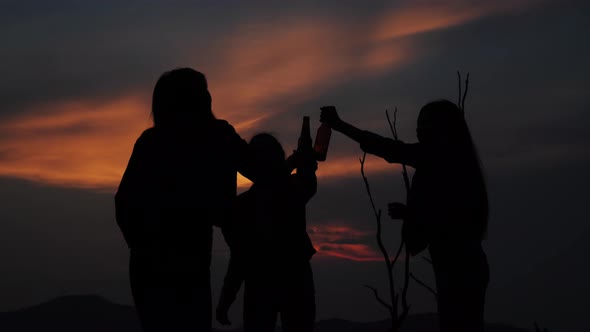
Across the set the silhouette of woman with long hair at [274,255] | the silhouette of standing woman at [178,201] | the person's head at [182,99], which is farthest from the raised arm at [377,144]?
the person's head at [182,99]

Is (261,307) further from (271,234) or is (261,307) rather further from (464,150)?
(464,150)

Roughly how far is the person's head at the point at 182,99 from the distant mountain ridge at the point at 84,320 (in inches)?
2454

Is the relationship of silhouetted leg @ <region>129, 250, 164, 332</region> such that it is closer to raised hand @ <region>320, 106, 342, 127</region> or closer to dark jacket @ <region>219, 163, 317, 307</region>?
dark jacket @ <region>219, 163, 317, 307</region>

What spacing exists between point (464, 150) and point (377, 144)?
0.58 metres

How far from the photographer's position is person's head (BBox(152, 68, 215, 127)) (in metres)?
3.91

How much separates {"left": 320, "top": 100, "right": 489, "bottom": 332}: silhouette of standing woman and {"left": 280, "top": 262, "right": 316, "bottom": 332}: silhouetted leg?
994 millimetres

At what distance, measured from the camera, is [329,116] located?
17.9ft

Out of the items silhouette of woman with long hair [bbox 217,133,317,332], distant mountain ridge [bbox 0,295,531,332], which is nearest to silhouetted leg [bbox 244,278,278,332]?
silhouette of woman with long hair [bbox 217,133,317,332]

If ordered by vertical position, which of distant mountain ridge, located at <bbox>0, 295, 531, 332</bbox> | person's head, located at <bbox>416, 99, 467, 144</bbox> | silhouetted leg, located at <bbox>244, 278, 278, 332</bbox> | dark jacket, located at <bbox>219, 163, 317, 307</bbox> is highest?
person's head, located at <bbox>416, 99, 467, 144</bbox>

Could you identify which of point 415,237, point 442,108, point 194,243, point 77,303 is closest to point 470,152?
point 442,108

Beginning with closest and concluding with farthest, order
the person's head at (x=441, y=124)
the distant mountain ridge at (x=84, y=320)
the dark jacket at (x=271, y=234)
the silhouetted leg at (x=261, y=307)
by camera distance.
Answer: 1. the person's head at (x=441, y=124)
2. the silhouetted leg at (x=261, y=307)
3. the dark jacket at (x=271, y=234)
4. the distant mountain ridge at (x=84, y=320)

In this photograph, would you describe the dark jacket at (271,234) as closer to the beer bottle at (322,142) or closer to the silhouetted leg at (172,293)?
the beer bottle at (322,142)

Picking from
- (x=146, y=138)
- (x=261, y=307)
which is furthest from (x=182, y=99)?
(x=261, y=307)

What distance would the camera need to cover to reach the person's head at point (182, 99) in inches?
154
